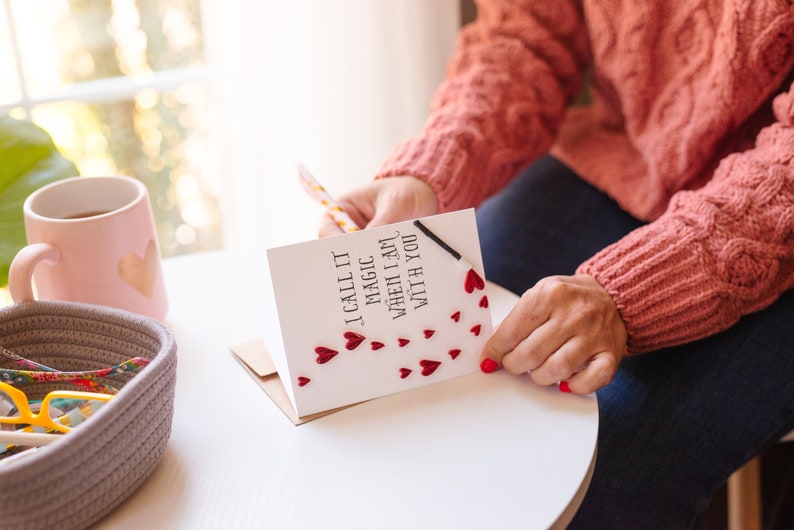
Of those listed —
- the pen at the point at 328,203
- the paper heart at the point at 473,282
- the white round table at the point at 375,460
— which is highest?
the pen at the point at 328,203

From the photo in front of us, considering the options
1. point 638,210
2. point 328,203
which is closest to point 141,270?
point 328,203

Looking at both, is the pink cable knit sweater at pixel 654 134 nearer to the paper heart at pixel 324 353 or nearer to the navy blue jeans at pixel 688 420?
the navy blue jeans at pixel 688 420

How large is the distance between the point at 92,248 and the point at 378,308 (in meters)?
0.28

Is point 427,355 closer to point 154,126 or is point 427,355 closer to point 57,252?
point 57,252

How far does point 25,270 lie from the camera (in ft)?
2.25

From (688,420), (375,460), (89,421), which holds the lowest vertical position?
(688,420)

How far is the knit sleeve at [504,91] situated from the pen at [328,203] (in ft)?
0.62

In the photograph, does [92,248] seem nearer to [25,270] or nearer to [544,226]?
[25,270]

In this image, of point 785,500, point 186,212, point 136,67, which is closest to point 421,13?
point 136,67

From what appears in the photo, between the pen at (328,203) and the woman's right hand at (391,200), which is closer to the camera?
the pen at (328,203)

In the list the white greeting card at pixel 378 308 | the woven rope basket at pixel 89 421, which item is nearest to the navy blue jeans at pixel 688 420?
the white greeting card at pixel 378 308

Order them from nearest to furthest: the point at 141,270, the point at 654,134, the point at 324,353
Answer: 1. the point at 324,353
2. the point at 141,270
3. the point at 654,134

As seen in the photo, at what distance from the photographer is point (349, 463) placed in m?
0.62

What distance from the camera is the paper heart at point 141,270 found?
29.5 inches
